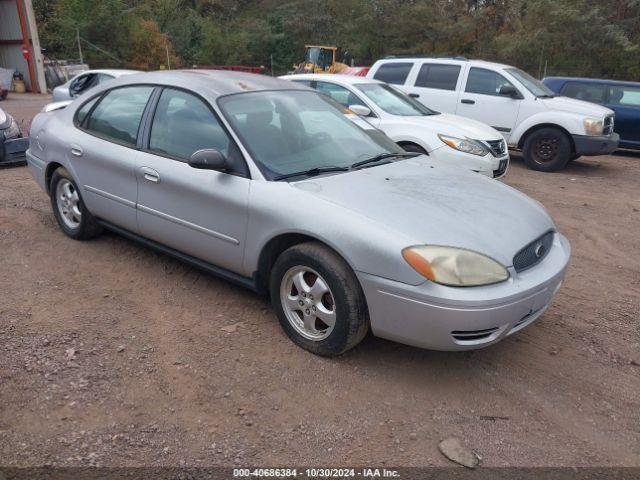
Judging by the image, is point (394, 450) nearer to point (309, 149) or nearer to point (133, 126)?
point (309, 149)

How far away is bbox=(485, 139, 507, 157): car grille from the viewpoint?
739 cm

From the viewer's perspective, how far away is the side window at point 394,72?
10.7 meters

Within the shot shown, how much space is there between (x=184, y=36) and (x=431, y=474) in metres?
41.1

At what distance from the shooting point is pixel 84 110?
4.96 meters

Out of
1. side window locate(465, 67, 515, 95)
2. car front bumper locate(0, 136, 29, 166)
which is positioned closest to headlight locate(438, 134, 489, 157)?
side window locate(465, 67, 515, 95)

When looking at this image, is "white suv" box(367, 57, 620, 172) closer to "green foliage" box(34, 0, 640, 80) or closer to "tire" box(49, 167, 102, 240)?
"tire" box(49, 167, 102, 240)

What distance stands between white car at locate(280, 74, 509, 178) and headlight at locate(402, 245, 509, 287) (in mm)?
4111

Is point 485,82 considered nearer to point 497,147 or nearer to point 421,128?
point 497,147

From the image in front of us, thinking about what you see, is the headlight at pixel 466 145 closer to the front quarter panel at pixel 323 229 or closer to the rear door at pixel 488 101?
the rear door at pixel 488 101

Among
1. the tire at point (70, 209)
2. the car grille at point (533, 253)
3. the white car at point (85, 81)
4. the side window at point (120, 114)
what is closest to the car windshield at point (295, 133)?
the side window at point (120, 114)

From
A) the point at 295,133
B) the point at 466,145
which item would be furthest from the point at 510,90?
the point at 295,133

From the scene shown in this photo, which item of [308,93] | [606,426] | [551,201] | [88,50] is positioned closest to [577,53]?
[551,201]

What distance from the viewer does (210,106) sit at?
152 inches

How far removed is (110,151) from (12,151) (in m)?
4.75
